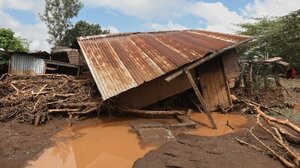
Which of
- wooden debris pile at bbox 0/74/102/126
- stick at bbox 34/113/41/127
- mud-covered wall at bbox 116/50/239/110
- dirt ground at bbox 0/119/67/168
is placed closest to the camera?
dirt ground at bbox 0/119/67/168

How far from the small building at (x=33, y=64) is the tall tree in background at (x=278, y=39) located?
47.7 feet

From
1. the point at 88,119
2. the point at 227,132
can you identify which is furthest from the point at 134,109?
the point at 227,132

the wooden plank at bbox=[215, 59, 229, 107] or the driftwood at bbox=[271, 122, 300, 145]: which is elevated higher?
the wooden plank at bbox=[215, 59, 229, 107]

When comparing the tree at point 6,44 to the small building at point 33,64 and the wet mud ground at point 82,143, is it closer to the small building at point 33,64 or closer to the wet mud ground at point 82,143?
the small building at point 33,64

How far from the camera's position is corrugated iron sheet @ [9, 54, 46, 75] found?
18125mm

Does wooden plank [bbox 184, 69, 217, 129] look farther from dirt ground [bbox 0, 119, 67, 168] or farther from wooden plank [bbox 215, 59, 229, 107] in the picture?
dirt ground [bbox 0, 119, 67, 168]

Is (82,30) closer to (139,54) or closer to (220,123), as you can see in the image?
(139,54)

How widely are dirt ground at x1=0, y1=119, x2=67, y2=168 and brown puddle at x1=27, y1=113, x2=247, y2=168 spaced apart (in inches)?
10.2

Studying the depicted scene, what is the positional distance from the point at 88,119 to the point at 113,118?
33.9 inches

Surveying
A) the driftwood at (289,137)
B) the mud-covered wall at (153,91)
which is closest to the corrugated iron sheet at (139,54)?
the mud-covered wall at (153,91)

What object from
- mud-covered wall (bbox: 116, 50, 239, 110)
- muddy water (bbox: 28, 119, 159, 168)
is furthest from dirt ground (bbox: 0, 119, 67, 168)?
mud-covered wall (bbox: 116, 50, 239, 110)

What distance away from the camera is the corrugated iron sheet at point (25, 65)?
59.5 feet

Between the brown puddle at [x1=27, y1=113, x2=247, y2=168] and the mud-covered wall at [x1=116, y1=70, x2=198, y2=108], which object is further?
the mud-covered wall at [x1=116, y1=70, x2=198, y2=108]

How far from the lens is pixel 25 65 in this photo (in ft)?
60.7
